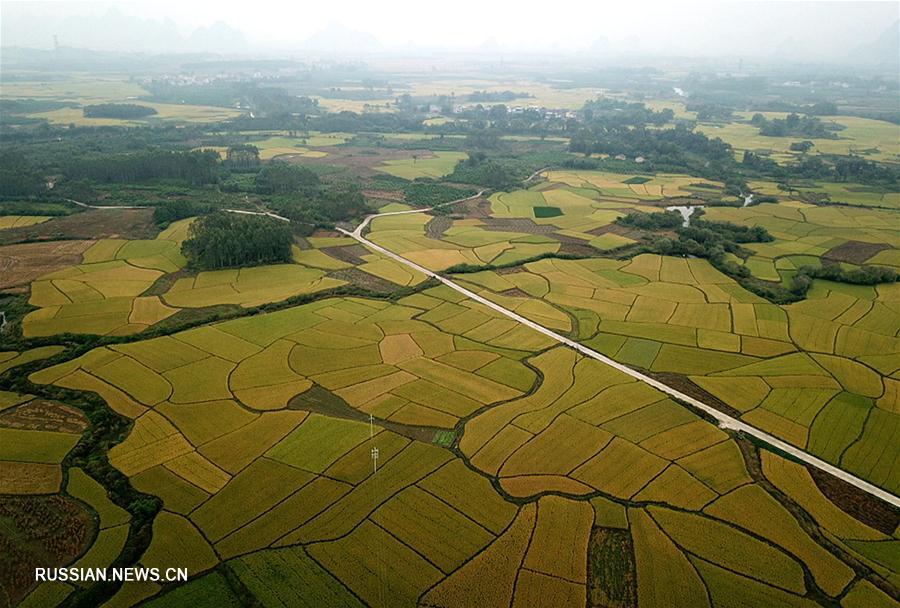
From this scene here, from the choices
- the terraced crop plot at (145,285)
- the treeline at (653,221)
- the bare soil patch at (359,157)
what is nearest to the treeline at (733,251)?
the treeline at (653,221)

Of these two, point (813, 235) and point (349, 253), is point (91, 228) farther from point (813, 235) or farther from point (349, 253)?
point (813, 235)

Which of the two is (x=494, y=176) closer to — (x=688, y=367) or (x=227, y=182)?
(x=227, y=182)

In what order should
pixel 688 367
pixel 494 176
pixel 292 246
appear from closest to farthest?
pixel 688 367 < pixel 292 246 < pixel 494 176

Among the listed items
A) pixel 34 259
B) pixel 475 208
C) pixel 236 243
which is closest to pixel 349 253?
pixel 236 243

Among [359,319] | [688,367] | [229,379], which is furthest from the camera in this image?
[359,319]

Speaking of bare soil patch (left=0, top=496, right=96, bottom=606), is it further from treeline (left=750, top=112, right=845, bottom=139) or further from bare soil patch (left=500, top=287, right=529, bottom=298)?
treeline (left=750, top=112, right=845, bottom=139)

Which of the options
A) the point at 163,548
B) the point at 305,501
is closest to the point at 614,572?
the point at 305,501

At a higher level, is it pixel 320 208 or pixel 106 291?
pixel 320 208

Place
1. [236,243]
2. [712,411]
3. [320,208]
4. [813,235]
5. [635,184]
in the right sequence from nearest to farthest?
[712,411]
[236,243]
[813,235]
[320,208]
[635,184]
